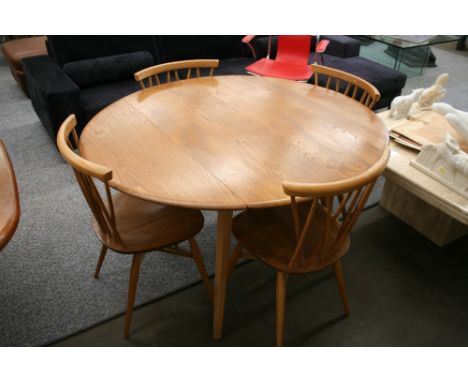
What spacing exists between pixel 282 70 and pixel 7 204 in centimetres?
244

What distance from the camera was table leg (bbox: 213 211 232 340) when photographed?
137cm

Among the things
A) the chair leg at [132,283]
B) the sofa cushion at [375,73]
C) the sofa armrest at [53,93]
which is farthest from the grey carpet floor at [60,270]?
the sofa cushion at [375,73]

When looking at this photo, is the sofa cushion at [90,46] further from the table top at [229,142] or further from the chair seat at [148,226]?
the chair seat at [148,226]

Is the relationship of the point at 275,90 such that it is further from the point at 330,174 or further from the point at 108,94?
the point at 108,94

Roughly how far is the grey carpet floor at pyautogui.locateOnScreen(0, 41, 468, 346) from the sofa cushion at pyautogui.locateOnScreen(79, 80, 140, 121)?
1.55 ft

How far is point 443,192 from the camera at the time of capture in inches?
63.7

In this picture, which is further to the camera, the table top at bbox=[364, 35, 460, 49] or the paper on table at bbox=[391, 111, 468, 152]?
the table top at bbox=[364, 35, 460, 49]

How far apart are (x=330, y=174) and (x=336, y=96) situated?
77cm

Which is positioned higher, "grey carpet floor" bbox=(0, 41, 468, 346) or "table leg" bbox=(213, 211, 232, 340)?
"table leg" bbox=(213, 211, 232, 340)

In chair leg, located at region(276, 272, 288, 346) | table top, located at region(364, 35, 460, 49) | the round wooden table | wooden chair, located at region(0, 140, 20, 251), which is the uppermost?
the round wooden table

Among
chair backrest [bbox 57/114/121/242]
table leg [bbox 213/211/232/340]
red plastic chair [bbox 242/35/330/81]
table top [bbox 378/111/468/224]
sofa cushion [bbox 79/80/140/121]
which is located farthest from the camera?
red plastic chair [bbox 242/35/330/81]

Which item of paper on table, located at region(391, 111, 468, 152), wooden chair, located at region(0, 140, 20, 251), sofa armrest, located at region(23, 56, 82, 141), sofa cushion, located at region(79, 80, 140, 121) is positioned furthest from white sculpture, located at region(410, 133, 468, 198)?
sofa armrest, located at region(23, 56, 82, 141)

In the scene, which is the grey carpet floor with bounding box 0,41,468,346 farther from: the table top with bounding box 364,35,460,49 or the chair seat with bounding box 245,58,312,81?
the table top with bounding box 364,35,460,49

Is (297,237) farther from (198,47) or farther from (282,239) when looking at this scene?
(198,47)
